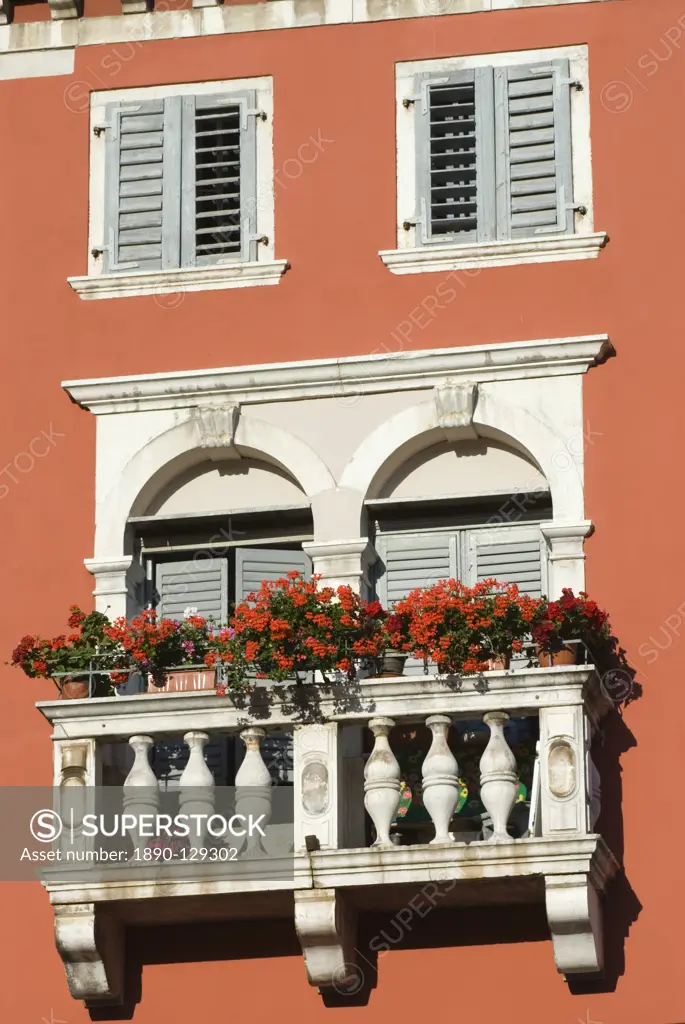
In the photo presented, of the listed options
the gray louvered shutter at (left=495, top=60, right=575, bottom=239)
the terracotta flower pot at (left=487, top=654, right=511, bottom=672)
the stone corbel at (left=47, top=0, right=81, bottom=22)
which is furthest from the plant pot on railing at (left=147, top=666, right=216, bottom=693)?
the stone corbel at (left=47, top=0, right=81, bottom=22)

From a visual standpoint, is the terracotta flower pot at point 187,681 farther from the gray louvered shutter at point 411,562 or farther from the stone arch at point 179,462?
the gray louvered shutter at point 411,562

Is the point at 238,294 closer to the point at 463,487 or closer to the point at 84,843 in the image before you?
the point at 463,487

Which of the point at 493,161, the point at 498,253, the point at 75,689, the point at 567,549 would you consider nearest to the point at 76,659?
the point at 75,689

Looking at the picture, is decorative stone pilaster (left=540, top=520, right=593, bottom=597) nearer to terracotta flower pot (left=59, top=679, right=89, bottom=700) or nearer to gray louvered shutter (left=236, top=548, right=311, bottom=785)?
gray louvered shutter (left=236, top=548, right=311, bottom=785)

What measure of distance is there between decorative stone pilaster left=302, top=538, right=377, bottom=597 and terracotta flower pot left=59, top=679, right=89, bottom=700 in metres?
1.83

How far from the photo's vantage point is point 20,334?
21.1m

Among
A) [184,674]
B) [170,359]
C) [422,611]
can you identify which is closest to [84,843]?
[184,674]

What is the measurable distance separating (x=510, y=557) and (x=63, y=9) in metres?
5.51

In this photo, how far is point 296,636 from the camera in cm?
1858

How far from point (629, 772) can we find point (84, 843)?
3543mm

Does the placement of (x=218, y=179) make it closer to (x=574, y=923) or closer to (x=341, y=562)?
(x=341, y=562)

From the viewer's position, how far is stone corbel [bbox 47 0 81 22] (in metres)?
21.8

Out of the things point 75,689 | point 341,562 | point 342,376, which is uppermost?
point 342,376

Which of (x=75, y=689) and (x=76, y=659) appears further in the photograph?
(x=76, y=659)
